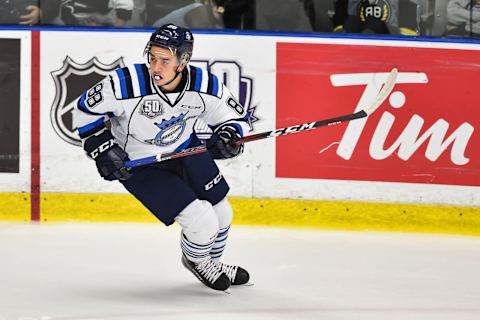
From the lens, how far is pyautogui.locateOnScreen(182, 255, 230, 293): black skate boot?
437cm

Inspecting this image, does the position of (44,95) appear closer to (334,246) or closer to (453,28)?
(334,246)

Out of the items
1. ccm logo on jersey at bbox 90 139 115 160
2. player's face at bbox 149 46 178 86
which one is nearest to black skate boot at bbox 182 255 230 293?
ccm logo on jersey at bbox 90 139 115 160

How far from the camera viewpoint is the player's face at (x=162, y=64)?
13.5ft

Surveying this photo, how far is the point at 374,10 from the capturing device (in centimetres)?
569

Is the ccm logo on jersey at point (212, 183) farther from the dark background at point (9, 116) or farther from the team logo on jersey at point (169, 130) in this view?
the dark background at point (9, 116)

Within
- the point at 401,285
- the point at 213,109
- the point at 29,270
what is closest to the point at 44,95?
the point at 29,270

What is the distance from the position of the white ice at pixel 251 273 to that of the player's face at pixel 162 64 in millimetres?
778

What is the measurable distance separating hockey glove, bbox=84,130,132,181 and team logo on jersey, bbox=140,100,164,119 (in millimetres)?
148

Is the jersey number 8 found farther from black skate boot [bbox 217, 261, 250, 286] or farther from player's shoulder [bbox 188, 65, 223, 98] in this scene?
black skate boot [bbox 217, 261, 250, 286]

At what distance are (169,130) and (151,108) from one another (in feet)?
0.42

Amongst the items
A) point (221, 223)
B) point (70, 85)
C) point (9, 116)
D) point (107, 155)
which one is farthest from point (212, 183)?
point (9, 116)

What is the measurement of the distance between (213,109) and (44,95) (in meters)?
1.62

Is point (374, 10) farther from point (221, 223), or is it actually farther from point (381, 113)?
point (221, 223)

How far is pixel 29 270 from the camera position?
186 inches
